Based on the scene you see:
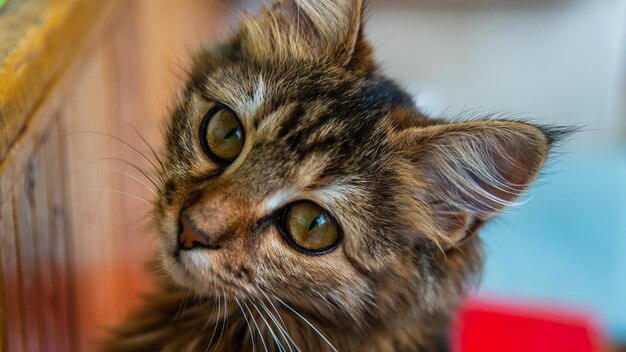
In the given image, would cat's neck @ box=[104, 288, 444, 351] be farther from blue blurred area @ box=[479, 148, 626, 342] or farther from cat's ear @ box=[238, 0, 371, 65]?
blue blurred area @ box=[479, 148, 626, 342]

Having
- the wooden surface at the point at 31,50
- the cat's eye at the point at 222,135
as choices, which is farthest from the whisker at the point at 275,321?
the wooden surface at the point at 31,50

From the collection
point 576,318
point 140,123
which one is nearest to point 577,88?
point 576,318

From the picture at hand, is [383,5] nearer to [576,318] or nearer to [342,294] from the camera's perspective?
[576,318]

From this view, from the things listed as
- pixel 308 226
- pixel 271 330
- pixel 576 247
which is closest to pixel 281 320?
pixel 271 330

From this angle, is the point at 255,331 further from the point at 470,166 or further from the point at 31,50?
the point at 31,50

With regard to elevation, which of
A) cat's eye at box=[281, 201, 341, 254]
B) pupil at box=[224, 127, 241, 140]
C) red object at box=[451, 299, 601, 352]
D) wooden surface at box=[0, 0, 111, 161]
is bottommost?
red object at box=[451, 299, 601, 352]

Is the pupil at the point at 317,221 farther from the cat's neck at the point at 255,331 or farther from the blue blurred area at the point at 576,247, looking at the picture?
the blue blurred area at the point at 576,247

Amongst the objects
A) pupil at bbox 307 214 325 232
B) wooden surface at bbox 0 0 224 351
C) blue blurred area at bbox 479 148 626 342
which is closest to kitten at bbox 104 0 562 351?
pupil at bbox 307 214 325 232
